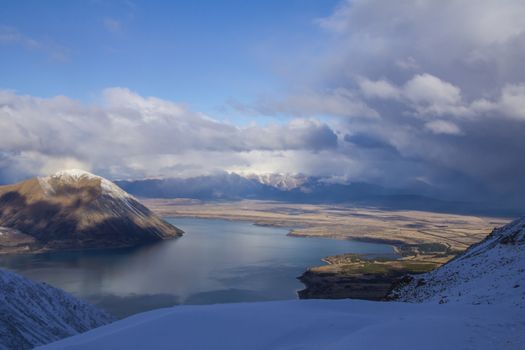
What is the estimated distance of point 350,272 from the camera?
12631cm

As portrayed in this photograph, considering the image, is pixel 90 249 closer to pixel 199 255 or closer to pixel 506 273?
pixel 199 255

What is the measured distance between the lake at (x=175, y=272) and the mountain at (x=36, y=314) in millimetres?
17693

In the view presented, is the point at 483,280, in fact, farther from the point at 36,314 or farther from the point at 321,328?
the point at 36,314

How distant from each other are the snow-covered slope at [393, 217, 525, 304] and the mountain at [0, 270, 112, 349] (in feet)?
156

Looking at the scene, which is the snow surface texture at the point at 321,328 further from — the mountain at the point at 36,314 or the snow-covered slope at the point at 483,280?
the mountain at the point at 36,314

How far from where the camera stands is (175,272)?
129125 millimetres

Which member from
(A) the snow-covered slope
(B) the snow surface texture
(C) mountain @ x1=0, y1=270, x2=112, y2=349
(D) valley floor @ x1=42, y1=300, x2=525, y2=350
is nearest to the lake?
(C) mountain @ x1=0, y1=270, x2=112, y2=349

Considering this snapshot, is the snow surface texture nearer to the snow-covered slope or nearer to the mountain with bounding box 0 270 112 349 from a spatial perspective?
the snow-covered slope

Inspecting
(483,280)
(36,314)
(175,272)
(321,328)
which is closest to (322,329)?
(321,328)

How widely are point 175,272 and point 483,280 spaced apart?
106 metres

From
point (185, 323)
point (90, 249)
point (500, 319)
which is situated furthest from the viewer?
point (90, 249)

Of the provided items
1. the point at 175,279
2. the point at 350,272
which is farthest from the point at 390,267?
the point at 175,279

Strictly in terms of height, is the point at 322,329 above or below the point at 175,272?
above

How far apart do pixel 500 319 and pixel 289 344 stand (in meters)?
10.2
